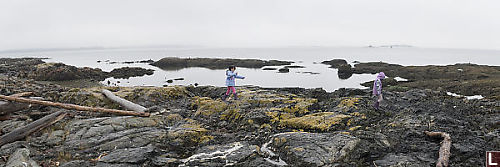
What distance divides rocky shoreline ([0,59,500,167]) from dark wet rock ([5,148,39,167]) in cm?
5

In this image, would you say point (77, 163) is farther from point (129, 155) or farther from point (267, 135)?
point (267, 135)

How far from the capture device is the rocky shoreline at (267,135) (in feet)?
26.0

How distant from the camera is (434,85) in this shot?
117 ft

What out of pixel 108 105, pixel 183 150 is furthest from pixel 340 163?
pixel 108 105

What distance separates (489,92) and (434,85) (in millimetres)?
8107

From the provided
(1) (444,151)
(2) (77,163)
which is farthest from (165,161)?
(1) (444,151)

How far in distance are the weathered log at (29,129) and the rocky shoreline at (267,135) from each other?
0.78 ft

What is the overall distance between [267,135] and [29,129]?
29.9 feet

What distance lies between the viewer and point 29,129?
32.8ft

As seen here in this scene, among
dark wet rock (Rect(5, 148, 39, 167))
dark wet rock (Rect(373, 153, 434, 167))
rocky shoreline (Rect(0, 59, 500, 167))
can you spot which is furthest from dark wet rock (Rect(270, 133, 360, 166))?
dark wet rock (Rect(5, 148, 39, 167))

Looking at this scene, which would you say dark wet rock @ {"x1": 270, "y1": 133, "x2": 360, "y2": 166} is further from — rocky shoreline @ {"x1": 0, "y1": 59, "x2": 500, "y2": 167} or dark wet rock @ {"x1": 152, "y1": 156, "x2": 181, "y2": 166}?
dark wet rock @ {"x1": 152, "y1": 156, "x2": 181, "y2": 166}

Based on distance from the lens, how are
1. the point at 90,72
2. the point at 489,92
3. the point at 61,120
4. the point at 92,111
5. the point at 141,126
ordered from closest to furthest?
1. the point at 141,126
2. the point at 61,120
3. the point at 92,111
4. the point at 489,92
5. the point at 90,72

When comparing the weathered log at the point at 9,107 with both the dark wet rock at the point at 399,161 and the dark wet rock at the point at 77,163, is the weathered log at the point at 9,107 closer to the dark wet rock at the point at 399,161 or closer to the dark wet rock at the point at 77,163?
the dark wet rock at the point at 77,163

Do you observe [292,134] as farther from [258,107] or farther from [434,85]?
[434,85]
